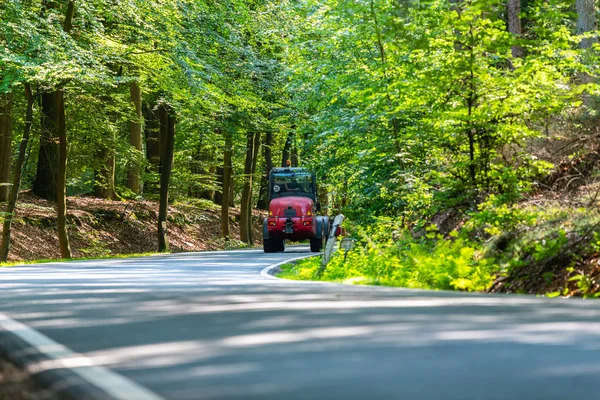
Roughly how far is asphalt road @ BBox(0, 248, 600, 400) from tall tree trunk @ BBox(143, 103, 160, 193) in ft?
117

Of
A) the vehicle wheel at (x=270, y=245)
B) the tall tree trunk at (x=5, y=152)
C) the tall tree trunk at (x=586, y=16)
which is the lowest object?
the vehicle wheel at (x=270, y=245)

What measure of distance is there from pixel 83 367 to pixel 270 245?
93.9 ft

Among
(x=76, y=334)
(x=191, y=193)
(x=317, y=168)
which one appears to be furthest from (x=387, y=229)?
(x=191, y=193)

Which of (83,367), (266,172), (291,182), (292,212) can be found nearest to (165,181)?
(291,182)

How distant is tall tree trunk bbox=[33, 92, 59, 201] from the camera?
34.1m

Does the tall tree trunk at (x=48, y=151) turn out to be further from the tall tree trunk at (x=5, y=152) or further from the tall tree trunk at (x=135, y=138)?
the tall tree trunk at (x=135, y=138)

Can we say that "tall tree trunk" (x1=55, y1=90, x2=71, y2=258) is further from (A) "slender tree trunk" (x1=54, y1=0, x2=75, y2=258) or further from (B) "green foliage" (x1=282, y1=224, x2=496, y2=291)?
(B) "green foliage" (x1=282, y1=224, x2=496, y2=291)

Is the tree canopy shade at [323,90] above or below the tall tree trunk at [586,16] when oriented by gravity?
below

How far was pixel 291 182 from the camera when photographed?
3462 cm

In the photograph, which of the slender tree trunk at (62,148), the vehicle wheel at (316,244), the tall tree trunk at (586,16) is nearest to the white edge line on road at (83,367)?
the slender tree trunk at (62,148)

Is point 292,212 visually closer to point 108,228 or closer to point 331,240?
point 108,228

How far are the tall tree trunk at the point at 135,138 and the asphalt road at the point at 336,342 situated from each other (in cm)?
3000

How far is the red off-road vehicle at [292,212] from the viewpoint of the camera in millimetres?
33500

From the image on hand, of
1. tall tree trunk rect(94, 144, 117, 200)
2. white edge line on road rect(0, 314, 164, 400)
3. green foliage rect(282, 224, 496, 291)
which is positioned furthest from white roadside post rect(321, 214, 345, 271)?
tall tree trunk rect(94, 144, 117, 200)
